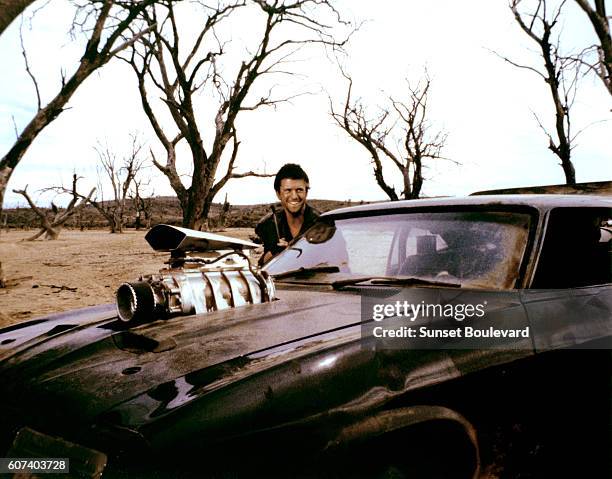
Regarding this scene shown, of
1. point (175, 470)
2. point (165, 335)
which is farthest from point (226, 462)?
point (165, 335)

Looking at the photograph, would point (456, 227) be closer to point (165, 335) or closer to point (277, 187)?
point (165, 335)

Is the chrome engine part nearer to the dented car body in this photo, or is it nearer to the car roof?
the dented car body

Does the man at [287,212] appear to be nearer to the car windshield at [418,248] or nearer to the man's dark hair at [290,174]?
the man's dark hair at [290,174]

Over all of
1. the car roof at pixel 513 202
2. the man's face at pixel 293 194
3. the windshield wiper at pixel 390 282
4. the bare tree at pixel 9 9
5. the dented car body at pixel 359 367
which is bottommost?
the dented car body at pixel 359 367

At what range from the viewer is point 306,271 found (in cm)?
270

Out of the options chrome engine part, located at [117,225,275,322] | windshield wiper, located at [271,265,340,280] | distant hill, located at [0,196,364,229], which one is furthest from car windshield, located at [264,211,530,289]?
distant hill, located at [0,196,364,229]

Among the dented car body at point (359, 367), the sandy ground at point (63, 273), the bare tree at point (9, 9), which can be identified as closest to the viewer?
the dented car body at point (359, 367)

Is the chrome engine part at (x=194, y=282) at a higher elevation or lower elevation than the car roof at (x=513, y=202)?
lower

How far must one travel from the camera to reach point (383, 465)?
145 centimetres

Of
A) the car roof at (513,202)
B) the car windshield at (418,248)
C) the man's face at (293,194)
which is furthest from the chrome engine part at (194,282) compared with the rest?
the man's face at (293,194)

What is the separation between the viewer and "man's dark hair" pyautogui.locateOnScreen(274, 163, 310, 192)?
14.8ft

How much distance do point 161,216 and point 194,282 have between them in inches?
1820

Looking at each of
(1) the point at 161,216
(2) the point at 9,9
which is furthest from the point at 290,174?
(1) the point at 161,216

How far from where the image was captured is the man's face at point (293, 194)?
450cm
